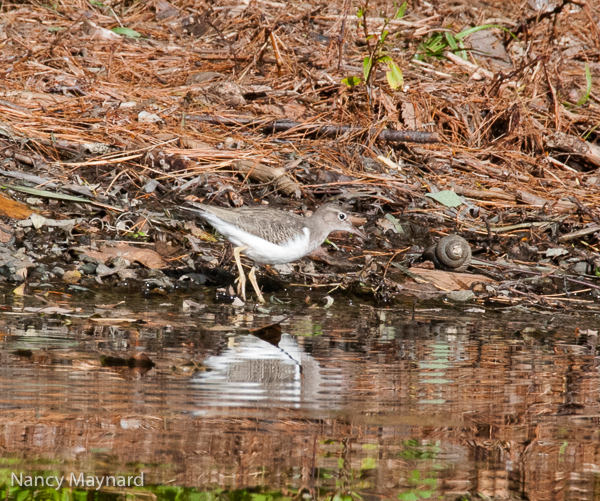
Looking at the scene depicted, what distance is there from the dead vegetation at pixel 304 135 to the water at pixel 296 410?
1.87 m

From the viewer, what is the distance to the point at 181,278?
7.14 meters

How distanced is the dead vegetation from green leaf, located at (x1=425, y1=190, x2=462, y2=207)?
26 millimetres

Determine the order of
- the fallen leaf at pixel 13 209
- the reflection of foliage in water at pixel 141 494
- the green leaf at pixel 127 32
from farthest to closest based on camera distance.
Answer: the green leaf at pixel 127 32, the fallen leaf at pixel 13 209, the reflection of foliage in water at pixel 141 494

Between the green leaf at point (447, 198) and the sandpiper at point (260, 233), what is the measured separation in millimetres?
2216

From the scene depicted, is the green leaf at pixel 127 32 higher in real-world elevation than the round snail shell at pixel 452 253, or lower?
higher

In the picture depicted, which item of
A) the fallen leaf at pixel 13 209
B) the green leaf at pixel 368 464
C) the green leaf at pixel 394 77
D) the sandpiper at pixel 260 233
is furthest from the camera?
the green leaf at pixel 394 77

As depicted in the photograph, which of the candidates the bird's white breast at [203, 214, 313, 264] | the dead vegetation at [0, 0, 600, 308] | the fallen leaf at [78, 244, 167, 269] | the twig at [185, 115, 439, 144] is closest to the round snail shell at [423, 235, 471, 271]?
the dead vegetation at [0, 0, 600, 308]

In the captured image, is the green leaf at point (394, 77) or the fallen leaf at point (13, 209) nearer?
the fallen leaf at point (13, 209)

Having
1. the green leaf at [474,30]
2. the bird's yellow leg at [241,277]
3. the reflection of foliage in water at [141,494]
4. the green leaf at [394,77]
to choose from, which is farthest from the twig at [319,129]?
the reflection of foliage in water at [141,494]

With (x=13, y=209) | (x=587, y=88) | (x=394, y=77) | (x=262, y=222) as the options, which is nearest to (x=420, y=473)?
(x=262, y=222)

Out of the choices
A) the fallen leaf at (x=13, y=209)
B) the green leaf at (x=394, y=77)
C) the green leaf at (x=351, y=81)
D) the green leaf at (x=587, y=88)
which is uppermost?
the green leaf at (x=587, y=88)

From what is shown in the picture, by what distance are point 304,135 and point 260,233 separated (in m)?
3.22

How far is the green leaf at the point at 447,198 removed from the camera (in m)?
9.01

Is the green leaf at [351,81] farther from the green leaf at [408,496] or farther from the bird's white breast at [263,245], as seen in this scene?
the green leaf at [408,496]
